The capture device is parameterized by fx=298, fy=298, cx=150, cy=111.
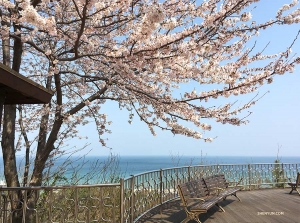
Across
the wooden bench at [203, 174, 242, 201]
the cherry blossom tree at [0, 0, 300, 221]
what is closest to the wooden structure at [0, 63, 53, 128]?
the cherry blossom tree at [0, 0, 300, 221]

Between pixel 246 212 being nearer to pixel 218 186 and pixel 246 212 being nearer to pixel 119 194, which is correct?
pixel 218 186

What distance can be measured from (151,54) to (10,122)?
390cm

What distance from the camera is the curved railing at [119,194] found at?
4664 millimetres

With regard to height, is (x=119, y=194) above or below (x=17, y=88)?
below

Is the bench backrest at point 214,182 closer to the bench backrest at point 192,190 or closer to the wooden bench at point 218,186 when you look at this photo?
the wooden bench at point 218,186

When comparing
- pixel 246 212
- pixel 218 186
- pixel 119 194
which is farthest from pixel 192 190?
pixel 218 186

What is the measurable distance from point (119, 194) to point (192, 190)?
168cm

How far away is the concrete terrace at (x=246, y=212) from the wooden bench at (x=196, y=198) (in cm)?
35

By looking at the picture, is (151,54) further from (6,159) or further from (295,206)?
(295,206)

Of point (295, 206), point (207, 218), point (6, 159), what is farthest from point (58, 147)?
point (295, 206)

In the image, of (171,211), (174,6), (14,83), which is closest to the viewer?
(14,83)

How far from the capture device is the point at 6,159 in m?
6.64

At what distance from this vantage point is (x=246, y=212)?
7.14 m

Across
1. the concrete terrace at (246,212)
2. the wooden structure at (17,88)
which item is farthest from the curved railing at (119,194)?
the wooden structure at (17,88)
